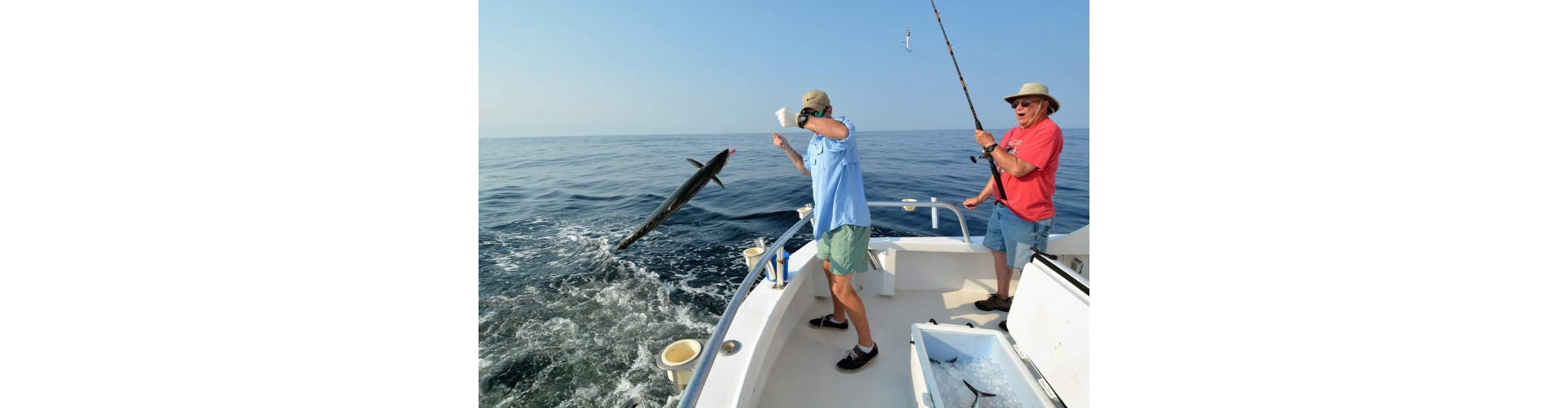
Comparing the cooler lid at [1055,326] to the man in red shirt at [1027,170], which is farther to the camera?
the man in red shirt at [1027,170]

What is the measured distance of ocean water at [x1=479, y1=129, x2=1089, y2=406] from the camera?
13.0 feet

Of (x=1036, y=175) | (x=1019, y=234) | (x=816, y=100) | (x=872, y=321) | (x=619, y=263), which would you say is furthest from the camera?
(x=619, y=263)

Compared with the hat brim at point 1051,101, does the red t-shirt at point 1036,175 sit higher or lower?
lower

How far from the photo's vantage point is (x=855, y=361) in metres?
2.55

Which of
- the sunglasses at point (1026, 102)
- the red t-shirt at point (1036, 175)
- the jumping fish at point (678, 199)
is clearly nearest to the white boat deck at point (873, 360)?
the red t-shirt at point (1036, 175)

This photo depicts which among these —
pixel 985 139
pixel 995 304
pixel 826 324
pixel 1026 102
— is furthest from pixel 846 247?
pixel 995 304

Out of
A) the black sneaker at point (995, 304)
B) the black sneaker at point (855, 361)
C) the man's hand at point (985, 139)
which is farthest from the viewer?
the black sneaker at point (995, 304)

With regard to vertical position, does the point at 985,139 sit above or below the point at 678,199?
above

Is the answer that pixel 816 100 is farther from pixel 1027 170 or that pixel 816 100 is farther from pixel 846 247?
pixel 1027 170

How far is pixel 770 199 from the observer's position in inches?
402

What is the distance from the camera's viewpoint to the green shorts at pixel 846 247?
2412 mm

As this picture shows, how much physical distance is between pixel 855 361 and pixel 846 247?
0.63 meters

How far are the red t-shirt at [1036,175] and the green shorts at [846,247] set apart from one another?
1050mm

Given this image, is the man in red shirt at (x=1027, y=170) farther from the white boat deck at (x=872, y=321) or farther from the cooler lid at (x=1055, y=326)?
the cooler lid at (x=1055, y=326)
